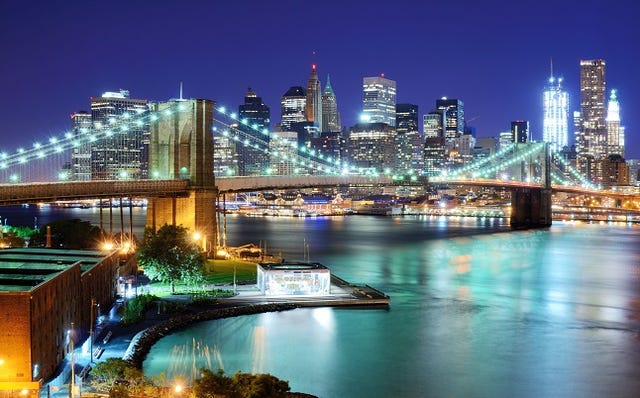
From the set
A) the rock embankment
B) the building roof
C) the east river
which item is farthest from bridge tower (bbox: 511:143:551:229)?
the building roof

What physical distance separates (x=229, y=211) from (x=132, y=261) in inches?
3744

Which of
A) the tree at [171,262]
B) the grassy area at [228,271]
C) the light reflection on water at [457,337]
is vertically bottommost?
the light reflection on water at [457,337]

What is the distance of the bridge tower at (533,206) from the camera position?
86938 millimetres

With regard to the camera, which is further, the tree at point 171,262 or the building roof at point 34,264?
the tree at point 171,262

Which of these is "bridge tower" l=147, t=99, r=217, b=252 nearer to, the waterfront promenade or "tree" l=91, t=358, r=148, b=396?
the waterfront promenade

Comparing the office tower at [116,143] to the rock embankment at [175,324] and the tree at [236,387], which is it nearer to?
the rock embankment at [175,324]

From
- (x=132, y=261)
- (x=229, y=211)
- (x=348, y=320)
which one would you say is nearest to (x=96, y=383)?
(x=348, y=320)

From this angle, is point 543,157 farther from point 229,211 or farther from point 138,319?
point 138,319

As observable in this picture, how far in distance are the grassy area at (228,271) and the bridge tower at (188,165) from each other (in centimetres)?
157

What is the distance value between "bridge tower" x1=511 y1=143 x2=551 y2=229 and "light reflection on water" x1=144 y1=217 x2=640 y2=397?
134ft

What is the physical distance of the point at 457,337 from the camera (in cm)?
2602

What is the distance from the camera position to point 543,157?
9538cm

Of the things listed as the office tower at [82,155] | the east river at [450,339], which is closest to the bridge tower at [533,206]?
the east river at [450,339]

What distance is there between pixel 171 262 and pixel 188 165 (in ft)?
34.0
